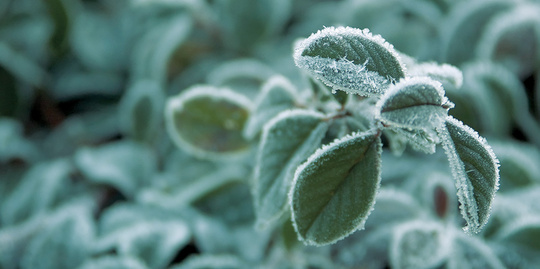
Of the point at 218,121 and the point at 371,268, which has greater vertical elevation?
the point at 218,121

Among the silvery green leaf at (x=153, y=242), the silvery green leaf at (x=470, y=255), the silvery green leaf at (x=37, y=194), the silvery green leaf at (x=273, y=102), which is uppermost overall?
the silvery green leaf at (x=37, y=194)

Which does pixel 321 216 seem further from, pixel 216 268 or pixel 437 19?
pixel 437 19

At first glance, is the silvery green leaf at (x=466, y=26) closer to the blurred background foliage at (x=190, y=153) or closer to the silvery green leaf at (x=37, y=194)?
the blurred background foliage at (x=190, y=153)

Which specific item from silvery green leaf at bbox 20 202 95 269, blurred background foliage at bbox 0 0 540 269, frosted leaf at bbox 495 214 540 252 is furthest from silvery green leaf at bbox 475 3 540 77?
silvery green leaf at bbox 20 202 95 269

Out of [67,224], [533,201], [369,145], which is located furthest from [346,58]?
[67,224]

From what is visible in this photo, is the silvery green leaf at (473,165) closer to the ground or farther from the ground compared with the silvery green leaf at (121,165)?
closer to the ground

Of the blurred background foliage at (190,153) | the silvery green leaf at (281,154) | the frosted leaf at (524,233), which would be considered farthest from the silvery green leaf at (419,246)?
the silvery green leaf at (281,154)

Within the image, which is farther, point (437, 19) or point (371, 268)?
point (437, 19)

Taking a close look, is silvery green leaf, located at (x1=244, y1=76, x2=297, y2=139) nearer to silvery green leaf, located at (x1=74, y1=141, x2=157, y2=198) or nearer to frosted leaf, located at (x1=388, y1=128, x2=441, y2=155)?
frosted leaf, located at (x1=388, y1=128, x2=441, y2=155)
